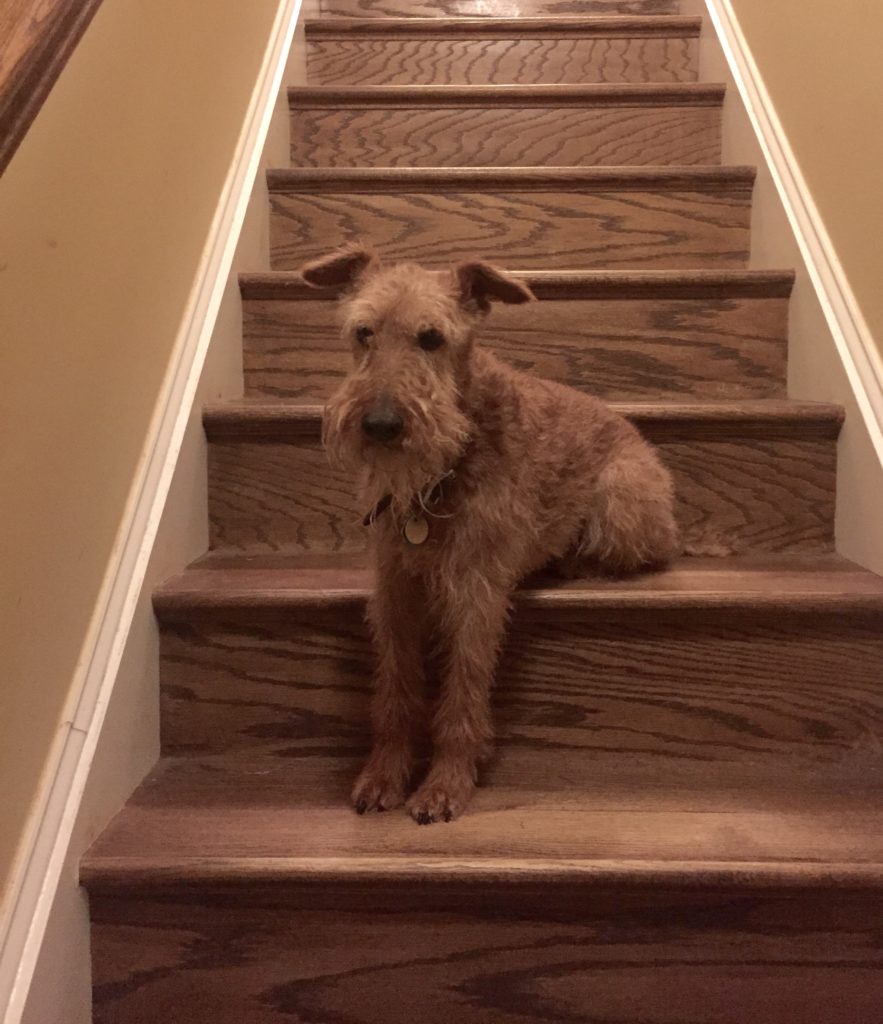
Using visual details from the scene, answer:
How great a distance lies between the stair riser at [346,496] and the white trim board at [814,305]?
0.19 feet

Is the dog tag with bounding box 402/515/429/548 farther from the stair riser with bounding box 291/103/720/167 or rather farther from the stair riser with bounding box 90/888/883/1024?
the stair riser with bounding box 291/103/720/167

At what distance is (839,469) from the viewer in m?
1.46

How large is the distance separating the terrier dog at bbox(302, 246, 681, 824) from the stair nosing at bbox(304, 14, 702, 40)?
1518mm

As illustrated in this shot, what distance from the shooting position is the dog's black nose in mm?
1021

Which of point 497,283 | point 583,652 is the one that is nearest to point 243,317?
point 497,283

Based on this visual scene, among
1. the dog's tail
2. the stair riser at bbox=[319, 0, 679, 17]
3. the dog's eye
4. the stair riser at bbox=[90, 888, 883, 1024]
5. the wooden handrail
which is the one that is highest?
the stair riser at bbox=[319, 0, 679, 17]

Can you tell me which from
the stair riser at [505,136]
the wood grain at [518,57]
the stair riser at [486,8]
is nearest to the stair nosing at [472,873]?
the stair riser at [505,136]

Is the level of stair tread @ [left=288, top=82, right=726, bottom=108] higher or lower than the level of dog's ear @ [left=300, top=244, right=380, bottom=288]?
higher

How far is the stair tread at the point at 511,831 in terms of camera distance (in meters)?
0.95

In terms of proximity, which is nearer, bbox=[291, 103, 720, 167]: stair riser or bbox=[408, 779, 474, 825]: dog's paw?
bbox=[408, 779, 474, 825]: dog's paw

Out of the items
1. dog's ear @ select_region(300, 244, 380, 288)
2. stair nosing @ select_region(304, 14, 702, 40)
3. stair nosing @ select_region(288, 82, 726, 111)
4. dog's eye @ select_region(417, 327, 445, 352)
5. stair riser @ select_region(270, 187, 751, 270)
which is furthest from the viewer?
stair nosing @ select_region(304, 14, 702, 40)

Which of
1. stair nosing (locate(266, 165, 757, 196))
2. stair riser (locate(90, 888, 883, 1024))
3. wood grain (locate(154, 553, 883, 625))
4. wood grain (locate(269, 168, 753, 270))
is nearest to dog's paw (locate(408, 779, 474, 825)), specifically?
stair riser (locate(90, 888, 883, 1024))

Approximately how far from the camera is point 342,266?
4.11 feet

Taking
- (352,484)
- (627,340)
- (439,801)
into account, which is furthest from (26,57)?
(627,340)
